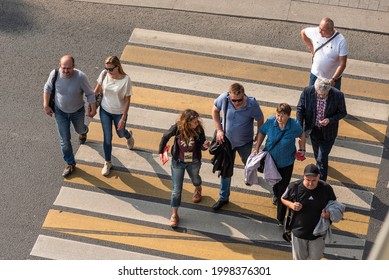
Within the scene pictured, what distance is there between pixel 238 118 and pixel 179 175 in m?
0.99

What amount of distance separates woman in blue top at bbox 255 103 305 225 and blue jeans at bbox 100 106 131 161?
1.95 m

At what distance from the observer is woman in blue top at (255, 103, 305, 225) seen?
30.6 ft

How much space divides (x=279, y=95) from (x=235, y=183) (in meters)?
1.86

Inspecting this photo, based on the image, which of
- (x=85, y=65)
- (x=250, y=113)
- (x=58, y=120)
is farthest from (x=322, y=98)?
(x=85, y=65)

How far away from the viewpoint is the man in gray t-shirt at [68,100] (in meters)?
10.0

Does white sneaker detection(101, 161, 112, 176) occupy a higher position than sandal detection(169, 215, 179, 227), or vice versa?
white sneaker detection(101, 161, 112, 176)

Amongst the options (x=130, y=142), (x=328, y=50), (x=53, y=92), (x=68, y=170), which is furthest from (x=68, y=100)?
(x=328, y=50)

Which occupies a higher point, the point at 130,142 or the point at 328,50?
the point at 328,50

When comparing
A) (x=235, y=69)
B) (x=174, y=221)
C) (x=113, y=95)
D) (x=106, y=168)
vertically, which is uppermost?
(x=235, y=69)

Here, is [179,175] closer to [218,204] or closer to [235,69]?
[218,204]

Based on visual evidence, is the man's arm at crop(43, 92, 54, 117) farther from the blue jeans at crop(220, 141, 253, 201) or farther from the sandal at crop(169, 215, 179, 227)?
the blue jeans at crop(220, 141, 253, 201)

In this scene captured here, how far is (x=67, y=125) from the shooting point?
1055 cm

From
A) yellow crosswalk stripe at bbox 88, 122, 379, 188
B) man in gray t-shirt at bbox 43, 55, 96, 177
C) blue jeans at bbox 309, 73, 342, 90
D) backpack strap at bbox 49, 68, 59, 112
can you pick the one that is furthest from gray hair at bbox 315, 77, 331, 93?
backpack strap at bbox 49, 68, 59, 112

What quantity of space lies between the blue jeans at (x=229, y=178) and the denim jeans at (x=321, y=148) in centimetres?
85
